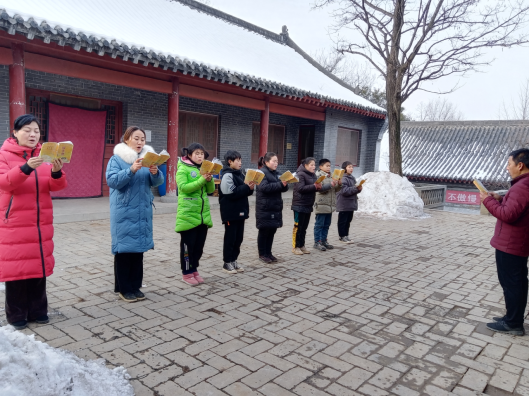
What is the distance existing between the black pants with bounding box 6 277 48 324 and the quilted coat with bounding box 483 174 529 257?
382cm

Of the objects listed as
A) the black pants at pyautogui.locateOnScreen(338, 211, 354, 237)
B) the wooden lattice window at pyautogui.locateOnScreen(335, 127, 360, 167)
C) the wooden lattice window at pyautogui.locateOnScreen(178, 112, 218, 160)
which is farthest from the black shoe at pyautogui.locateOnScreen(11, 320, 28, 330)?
the wooden lattice window at pyautogui.locateOnScreen(335, 127, 360, 167)

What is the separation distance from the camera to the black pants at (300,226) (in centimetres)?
614

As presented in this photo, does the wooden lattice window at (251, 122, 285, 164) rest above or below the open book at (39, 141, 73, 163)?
above

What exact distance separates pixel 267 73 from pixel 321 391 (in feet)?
37.7

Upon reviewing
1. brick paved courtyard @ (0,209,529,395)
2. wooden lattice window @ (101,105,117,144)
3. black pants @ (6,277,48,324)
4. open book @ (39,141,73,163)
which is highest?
wooden lattice window @ (101,105,117,144)

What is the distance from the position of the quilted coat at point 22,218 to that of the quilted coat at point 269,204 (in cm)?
269

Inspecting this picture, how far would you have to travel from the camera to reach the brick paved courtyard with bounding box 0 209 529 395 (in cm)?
281

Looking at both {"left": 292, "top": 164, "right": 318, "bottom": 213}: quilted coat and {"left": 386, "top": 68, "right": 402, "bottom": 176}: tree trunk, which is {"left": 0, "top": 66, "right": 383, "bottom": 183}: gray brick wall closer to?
{"left": 386, "top": 68, "right": 402, "bottom": 176}: tree trunk

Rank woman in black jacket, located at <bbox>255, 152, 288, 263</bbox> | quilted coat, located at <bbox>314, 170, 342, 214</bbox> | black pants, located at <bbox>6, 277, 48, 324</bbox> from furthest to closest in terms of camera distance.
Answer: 1. quilted coat, located at <bbox>314, 170, 342, 214</bbox>
2. woman in black jacket, located at <bbox>255, 152, 288, 263</bbox>
3. black pants, located at <bbox>6, 277, 48, 324</bbox>

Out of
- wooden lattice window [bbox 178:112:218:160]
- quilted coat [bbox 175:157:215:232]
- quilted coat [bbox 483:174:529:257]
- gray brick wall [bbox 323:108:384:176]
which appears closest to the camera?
Result: quilted coat [bbox 483:174:529:257]

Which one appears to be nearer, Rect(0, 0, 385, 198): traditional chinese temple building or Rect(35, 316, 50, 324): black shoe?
Rect(35, 316, 50, 324): black shoe

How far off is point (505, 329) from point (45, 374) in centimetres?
363

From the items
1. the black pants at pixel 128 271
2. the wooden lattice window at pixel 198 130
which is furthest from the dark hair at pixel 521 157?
the wooden lattice window at pixel 198 130

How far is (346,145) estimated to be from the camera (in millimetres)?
17891
